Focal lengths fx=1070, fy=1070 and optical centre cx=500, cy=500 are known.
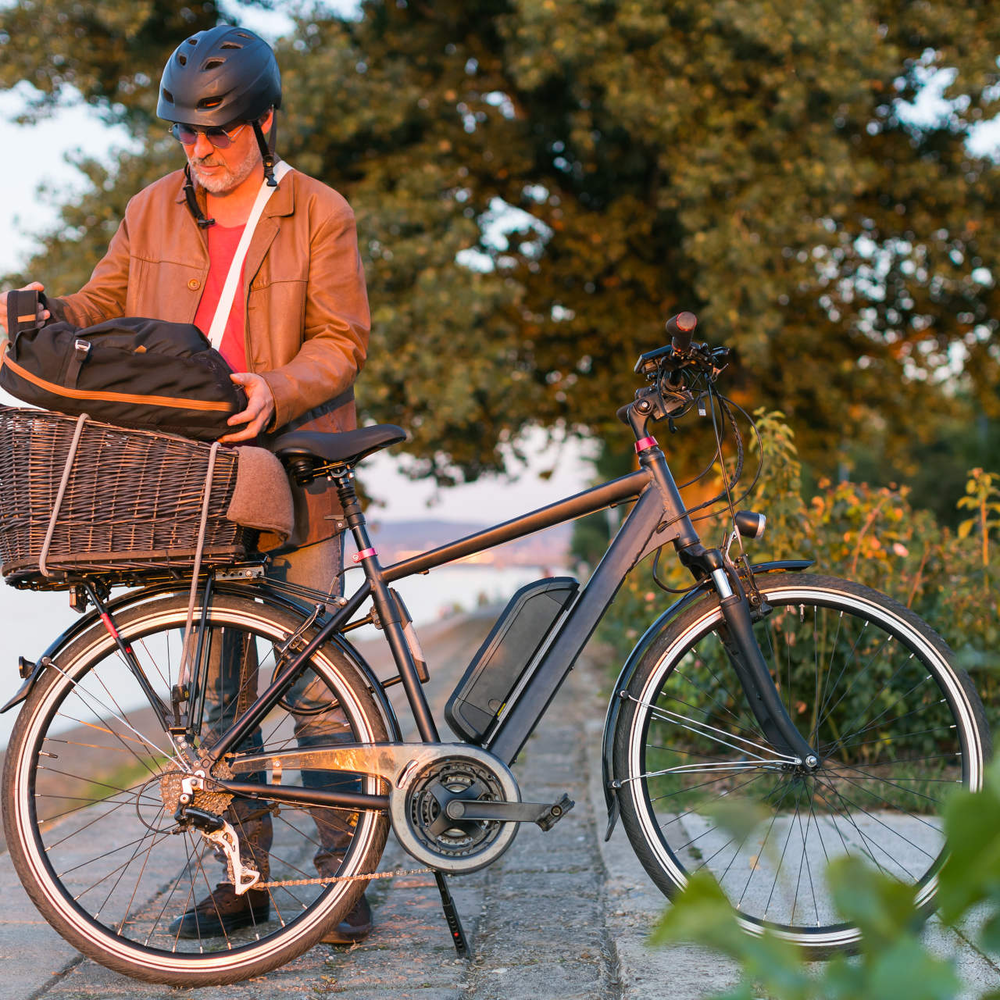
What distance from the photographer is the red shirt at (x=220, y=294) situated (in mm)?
2727

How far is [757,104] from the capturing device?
11227 millimetres

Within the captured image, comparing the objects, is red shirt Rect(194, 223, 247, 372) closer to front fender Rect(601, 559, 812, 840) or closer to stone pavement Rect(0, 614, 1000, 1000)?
front fender Rect(601, 559, 812, 840)

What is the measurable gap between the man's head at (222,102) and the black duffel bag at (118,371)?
567mm

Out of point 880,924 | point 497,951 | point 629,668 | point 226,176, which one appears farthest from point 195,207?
point 880,924

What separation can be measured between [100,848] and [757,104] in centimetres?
1025

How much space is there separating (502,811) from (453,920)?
0.94 feet

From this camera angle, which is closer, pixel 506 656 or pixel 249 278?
pixel 506 656

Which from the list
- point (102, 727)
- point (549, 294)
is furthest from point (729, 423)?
point (549, 294)

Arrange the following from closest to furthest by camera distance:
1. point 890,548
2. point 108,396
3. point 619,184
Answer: point 108,396 < point 890,548 < point 619,184

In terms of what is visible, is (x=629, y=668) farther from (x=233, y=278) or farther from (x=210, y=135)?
(x=210, y=135)

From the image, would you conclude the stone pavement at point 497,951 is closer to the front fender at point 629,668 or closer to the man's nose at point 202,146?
the front fender at point 629,668

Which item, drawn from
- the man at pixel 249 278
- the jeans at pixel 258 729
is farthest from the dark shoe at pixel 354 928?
the jeans at pixel 258 729

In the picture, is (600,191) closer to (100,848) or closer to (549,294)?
(549,294)

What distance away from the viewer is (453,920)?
239cm
